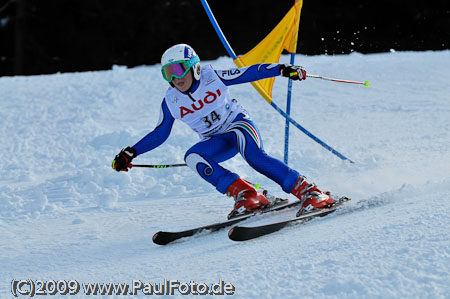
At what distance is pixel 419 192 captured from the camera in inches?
164

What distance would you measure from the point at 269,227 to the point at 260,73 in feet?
3.59

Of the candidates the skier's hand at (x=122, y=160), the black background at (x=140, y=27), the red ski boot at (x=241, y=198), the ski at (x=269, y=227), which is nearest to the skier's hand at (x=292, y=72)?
the red ski boot at (x=241, y=198)

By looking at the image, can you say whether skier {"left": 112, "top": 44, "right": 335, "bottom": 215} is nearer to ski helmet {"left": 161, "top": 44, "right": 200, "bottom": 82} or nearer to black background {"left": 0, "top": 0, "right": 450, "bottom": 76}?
ski helmet {"left": 161, "top": 44, "right": 200, "bottom": 82}

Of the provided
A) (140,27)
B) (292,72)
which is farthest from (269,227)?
(140,27)

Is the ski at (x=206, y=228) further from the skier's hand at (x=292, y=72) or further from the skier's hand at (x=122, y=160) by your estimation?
the skier's hand at (x=292, y=72)

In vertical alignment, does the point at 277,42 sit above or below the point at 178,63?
above

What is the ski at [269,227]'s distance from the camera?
11.9 feet

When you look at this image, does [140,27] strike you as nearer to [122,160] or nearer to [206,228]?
[122,160]

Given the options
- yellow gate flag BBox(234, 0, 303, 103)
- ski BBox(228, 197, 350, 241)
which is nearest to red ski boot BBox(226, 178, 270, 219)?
ski BBox(228, 197, 350, 241)

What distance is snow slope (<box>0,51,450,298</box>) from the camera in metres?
2.96

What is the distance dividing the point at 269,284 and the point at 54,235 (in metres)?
2.14

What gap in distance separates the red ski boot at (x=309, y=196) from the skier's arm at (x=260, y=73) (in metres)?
0.69

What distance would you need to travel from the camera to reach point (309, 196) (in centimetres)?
410

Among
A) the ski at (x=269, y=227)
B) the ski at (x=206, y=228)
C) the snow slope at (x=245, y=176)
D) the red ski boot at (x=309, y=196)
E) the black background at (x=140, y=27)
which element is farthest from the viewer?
the black background at (x=140, y=27)
